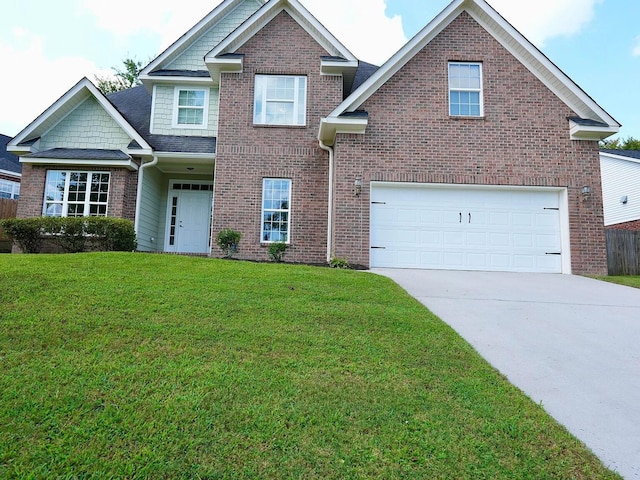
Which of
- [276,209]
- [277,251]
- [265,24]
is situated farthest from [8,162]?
[277,251]

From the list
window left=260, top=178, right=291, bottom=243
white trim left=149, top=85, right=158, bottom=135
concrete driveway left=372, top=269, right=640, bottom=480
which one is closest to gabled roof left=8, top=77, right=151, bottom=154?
white trim left=149, top=85, right=158, bottom=135

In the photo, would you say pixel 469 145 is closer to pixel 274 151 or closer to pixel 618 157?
pixel 274 151

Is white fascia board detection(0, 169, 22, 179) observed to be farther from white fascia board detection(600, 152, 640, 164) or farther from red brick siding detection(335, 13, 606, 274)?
white fascia board detection(600, 152, 640, 164)

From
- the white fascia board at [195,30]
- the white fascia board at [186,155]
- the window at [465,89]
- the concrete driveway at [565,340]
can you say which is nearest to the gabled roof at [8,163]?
the white fascia board at [195,30]

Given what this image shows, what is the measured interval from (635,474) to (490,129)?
995 cm

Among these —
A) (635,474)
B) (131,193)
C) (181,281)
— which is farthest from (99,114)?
(635,474)

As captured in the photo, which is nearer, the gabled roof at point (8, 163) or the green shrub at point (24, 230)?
the green shrub at point (24, 230)

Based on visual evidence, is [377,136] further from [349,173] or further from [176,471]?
[176,471]

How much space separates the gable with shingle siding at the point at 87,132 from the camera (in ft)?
43.3

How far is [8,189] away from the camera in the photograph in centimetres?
2233

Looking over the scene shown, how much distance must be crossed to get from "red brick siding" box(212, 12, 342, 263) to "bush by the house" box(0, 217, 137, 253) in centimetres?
242

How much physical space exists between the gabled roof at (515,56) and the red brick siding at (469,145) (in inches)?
7.4

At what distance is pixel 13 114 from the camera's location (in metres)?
38.2

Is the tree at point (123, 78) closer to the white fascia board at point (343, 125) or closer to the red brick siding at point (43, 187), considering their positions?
the red brick siding at point (43, 187)
